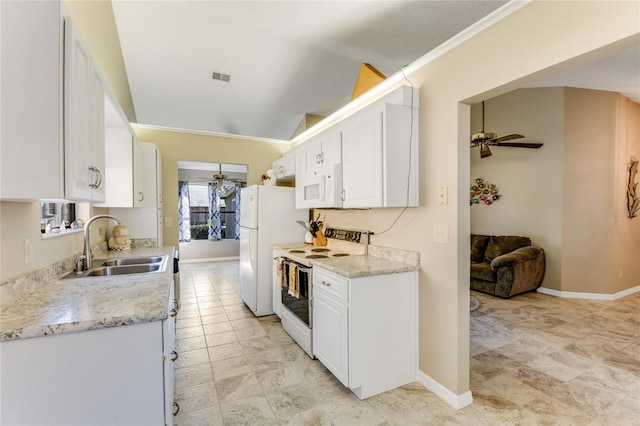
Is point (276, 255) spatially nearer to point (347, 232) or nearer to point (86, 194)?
point (347, 232)

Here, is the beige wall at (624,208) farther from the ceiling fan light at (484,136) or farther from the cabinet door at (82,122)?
the cabinet door at (82,122)

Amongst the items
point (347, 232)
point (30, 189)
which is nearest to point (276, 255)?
point (347, 232)

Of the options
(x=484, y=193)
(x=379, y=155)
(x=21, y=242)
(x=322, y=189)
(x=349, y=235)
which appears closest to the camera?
(x=21, y=242)

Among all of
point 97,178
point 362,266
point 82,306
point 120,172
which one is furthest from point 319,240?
point 82,306

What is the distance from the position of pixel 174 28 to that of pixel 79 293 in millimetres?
3100

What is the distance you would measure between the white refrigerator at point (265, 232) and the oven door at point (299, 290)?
672 mm

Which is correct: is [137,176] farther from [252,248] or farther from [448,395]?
[448,395]

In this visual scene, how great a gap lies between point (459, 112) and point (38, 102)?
2.17 metres

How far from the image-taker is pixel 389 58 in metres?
3.36

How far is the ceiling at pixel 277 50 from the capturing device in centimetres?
267

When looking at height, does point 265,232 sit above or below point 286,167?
below

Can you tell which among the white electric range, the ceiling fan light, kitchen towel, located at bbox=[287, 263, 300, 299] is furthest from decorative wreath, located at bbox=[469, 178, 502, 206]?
kitchen towel, located at bbox=[287, 263, 300, 299]

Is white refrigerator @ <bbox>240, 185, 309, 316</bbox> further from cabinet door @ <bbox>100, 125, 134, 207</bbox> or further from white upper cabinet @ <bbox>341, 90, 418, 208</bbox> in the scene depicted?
white upper cabinet @ <bbox>341, 90, 418, 208</bbox>

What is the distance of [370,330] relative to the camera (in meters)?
2.06
